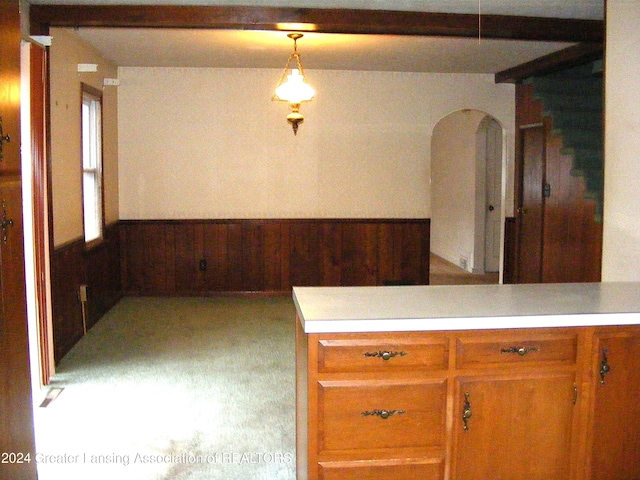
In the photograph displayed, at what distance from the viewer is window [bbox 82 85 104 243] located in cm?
601

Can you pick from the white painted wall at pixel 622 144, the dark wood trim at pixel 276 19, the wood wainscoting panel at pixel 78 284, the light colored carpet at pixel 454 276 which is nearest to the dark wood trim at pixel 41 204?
the wood wainscoting panel at pixel 78 284

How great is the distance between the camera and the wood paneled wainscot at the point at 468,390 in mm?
2297

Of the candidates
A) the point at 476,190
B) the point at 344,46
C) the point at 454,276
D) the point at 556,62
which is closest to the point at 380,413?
the point at 344,46

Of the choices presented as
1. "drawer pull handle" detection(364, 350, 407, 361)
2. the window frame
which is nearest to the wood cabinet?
"drawer pull handle" detection(364, 350, 407, 361)

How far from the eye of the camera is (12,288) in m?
2.30

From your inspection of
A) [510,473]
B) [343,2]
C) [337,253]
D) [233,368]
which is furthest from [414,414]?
[337,253]

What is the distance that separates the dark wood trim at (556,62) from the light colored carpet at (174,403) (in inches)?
136

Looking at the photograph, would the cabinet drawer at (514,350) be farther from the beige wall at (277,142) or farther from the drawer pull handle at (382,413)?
the beige wall at (277,142)

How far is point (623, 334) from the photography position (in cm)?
246

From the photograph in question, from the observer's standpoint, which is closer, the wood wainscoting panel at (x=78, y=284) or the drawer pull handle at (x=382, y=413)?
the drawer pull handle at (x=382, y=413)

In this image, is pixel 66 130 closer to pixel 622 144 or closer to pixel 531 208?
pixel 622 144

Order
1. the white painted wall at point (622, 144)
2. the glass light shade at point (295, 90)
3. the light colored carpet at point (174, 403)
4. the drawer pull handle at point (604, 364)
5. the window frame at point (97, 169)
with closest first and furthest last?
the drawer pull handle at point (604, 364) < the light colored carpet at point (174, 403) < the white painted wall at point (622, 144) < the glass light shade at point (295, 90) < the window frame at point (97, 169)

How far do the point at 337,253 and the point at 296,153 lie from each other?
1175 mm

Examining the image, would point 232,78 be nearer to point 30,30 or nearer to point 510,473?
point 30,30
